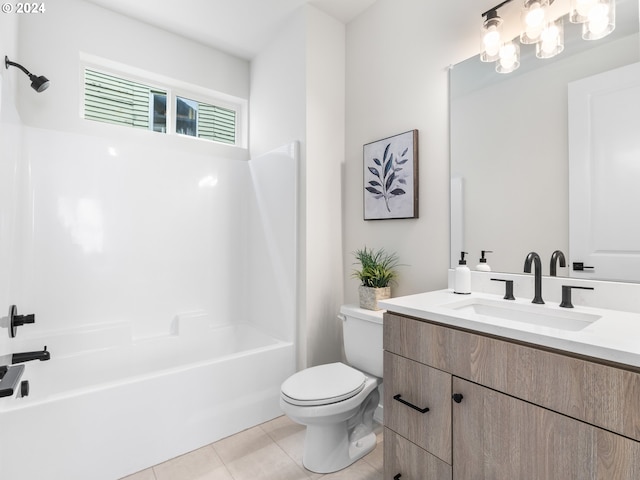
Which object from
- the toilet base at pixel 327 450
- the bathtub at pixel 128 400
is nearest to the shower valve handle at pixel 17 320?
the bathtub at pixel 128 400

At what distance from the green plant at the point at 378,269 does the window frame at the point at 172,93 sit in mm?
1612

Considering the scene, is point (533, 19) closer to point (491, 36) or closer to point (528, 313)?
point (491, 36)

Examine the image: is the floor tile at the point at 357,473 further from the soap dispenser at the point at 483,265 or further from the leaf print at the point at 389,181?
the leaf print at the point at 389,181

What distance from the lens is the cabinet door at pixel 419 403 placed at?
3.88 feet

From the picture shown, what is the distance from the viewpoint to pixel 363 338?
1.93 m

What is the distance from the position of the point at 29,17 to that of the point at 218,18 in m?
1.13

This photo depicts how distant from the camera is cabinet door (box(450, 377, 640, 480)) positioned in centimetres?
82

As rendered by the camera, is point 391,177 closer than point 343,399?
No

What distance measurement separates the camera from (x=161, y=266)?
253 centimetres

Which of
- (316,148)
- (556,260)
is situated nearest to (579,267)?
(556,260)

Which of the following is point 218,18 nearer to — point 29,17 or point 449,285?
point 29,17

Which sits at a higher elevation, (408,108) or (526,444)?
(408,108)

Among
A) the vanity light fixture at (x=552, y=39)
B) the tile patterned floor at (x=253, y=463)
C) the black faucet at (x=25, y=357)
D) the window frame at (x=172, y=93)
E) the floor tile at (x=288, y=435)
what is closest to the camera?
the black faucet at (x=25, y=357)

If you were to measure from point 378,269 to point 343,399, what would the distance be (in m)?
0.77
